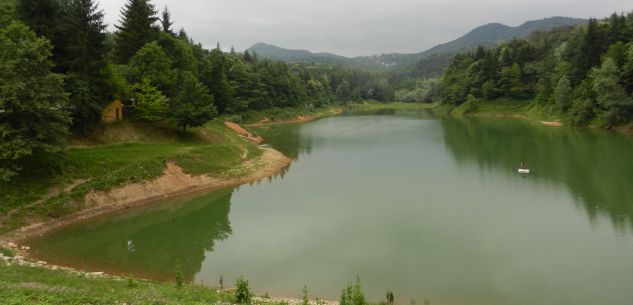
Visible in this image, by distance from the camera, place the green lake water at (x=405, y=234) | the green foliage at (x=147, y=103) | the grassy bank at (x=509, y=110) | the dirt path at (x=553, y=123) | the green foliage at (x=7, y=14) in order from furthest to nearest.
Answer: the grassy bank at (x=509, y=110)
the dirt path at (x=553, y=123)
the green foliage at (x=147, y=103)
the green foliage at (x=7, y=14)
the green lake water at (x=405, y=234)

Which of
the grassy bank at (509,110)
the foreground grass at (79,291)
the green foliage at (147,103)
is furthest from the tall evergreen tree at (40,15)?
the grassy bank at (509,110)

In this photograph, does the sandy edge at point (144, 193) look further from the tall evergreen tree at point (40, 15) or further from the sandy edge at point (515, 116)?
the sandy edge at point (515, 116)

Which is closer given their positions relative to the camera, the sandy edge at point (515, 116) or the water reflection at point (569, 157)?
the water reflection at point (569, 157)

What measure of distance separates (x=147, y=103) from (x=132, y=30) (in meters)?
12.9

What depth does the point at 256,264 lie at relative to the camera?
25.1 metres

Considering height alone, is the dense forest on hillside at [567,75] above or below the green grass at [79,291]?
above

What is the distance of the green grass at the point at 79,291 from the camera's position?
1427cm

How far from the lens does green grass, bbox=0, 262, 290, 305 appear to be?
46.8ft

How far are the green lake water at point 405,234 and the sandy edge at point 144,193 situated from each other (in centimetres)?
117

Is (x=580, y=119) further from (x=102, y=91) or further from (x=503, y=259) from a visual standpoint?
(x=102, y=91)

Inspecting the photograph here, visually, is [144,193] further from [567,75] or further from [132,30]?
[567,75]

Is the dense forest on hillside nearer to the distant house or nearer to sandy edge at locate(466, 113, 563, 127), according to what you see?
sandy edge at locate(466, 113, 563, 127)

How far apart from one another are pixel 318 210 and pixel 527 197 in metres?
16.7

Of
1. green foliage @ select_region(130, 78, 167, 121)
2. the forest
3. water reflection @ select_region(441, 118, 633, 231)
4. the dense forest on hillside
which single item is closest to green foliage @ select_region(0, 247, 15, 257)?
the forest
